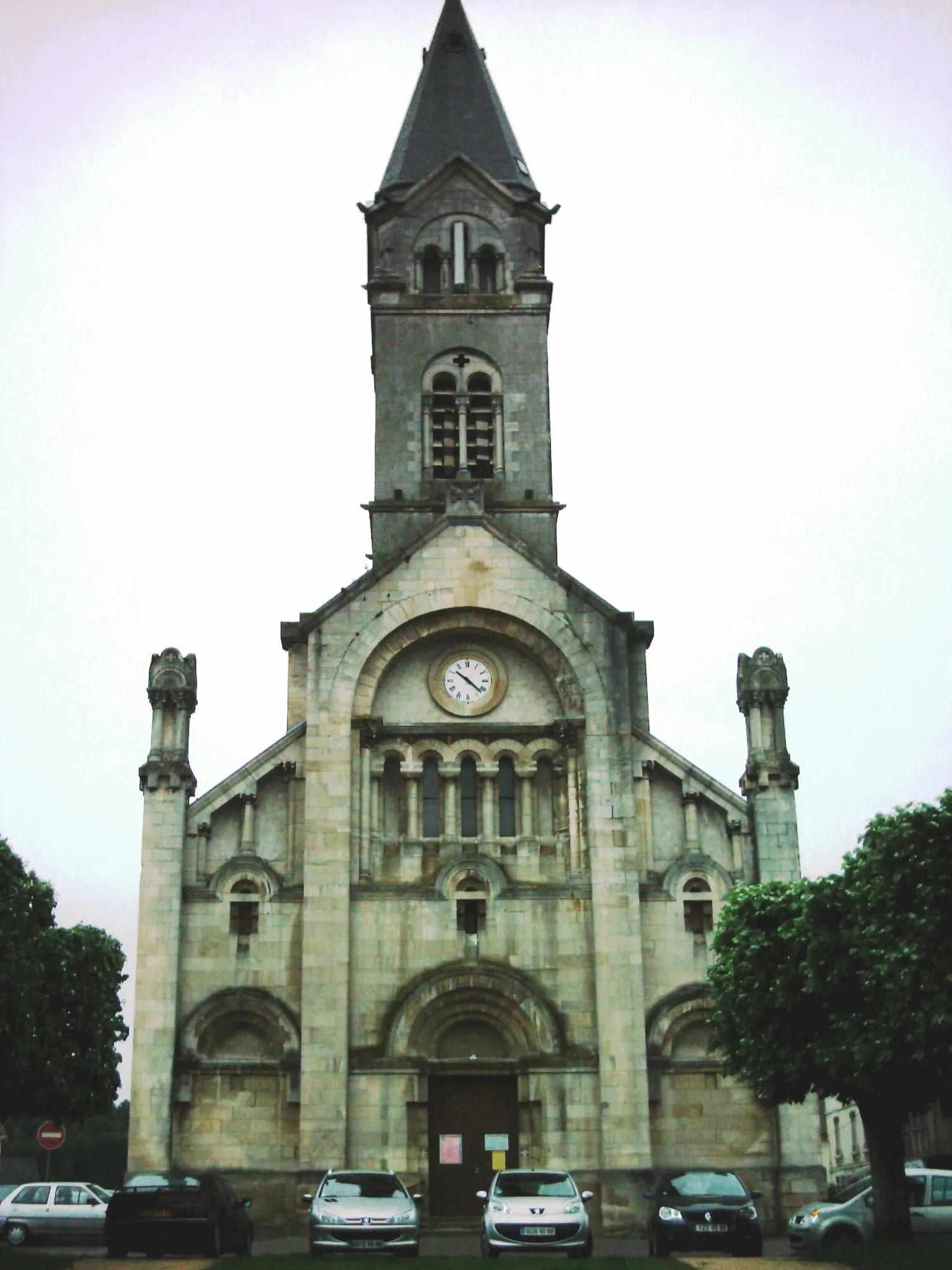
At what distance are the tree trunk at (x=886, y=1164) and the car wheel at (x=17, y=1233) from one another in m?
20.6

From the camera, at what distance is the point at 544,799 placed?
4153cm

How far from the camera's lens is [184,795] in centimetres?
3984

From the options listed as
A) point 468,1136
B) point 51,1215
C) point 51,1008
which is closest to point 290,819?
point 51,1008

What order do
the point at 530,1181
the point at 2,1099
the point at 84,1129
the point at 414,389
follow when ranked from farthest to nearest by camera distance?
1. the point at 84,1129
2. the point at 414,389
3. the point at 2,1099
4. the point at 530,1181

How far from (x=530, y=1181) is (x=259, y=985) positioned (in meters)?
11.7

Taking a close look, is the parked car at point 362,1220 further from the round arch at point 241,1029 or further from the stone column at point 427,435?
the stone column at point 427,435

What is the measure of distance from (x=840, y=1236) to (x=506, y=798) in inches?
547

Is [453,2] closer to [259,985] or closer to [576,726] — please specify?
[576,726]

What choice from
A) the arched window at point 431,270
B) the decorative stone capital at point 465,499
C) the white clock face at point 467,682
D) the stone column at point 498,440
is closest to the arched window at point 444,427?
the stone column at point 498,440

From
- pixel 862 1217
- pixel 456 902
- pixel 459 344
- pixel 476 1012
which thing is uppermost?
pixel 459 344

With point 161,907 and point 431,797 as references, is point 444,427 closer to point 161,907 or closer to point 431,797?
point 431,797

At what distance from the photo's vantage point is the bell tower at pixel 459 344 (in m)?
47.1

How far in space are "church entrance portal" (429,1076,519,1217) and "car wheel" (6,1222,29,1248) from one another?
10.1 m

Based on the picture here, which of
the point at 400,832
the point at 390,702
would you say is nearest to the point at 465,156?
the point at 390,702
